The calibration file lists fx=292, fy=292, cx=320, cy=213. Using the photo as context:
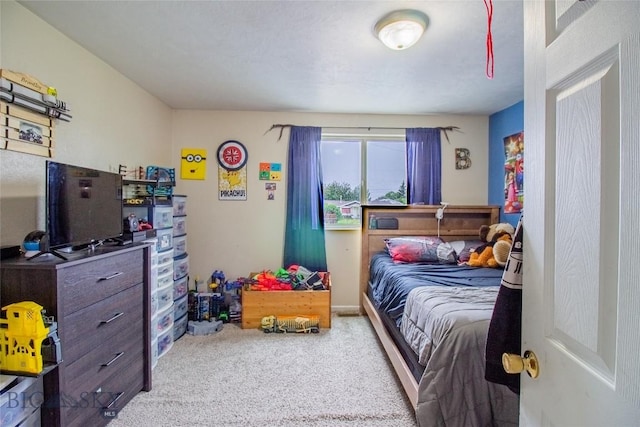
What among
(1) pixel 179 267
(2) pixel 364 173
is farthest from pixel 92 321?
(2) pixel 364 173

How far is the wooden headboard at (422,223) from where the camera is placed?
343 centimetres

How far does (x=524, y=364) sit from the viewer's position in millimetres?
694

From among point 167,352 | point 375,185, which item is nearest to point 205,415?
point 167,352

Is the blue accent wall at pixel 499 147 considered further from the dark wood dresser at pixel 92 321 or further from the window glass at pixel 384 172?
the dark wood dresser at pixel 92 321

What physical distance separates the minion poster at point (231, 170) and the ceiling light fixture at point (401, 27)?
210 centimetres

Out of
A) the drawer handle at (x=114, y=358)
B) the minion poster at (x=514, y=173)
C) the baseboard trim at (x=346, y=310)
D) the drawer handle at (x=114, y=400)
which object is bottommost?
the baseboard trim at (x=346, y=310)

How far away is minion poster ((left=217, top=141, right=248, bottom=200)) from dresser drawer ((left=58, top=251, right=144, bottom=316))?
160 cm

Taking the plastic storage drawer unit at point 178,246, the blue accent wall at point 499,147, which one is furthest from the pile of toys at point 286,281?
the blue accent wall at point 499,147

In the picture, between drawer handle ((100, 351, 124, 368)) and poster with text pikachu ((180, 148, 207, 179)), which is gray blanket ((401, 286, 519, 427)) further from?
poster with text pikachu ((180, 148, 207, 179))

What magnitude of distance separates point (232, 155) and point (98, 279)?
84.4 inches

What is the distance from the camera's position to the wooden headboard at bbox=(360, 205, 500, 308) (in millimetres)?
3434

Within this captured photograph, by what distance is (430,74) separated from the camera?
2.44 meters

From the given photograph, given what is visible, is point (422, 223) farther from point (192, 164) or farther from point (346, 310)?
point (192, 164)

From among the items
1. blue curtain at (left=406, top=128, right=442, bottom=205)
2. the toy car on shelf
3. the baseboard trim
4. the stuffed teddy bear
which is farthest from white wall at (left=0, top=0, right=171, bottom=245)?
the stuffed teddy bear
